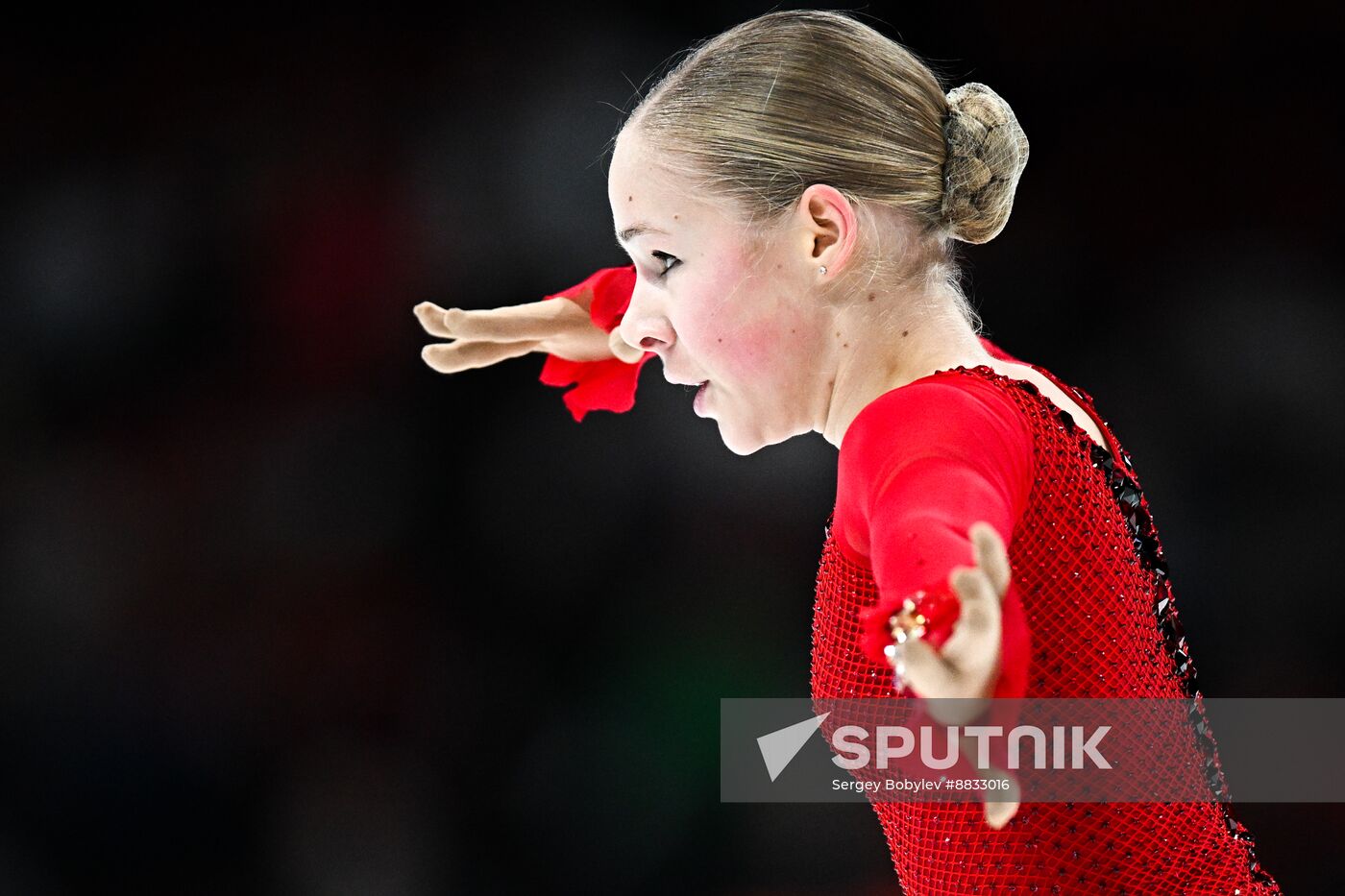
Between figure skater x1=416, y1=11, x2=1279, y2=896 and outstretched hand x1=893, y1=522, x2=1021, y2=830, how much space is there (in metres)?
0.23

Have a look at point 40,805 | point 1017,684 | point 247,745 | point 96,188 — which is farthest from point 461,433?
point 1017,684

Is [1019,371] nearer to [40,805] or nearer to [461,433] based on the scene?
[461,433]

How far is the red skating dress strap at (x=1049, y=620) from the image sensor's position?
3.36 ft

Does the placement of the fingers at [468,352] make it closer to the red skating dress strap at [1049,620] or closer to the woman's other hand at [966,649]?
the red skating dress strap at [1049,620]

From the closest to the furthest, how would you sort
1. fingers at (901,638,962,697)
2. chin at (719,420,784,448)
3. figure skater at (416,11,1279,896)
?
1. fingers at (901,638,962,697)
2. figure skater at (416,11,1279,896)
3. chin at (719,420,784,448)

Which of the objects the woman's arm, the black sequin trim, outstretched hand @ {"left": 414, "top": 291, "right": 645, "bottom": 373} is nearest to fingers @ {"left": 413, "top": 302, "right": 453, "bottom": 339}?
outstretched hand @ {"left": 414, "top": 291, "right": 645, "bottom": 373}

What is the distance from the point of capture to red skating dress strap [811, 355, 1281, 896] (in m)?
1.02

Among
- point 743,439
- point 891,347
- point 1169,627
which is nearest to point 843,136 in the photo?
point 891,347

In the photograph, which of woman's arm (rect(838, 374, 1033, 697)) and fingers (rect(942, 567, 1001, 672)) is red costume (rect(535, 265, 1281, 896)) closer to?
woman's arm (rect(838, 374, 1033, 697))

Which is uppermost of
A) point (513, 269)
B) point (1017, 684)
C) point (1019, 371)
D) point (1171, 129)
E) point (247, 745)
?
point (1171, 129)

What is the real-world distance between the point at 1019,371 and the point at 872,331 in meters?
0.14

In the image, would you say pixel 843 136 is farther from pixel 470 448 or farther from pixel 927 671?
pixel 470 448

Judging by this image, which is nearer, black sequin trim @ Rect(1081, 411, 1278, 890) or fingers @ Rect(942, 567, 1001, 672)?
fingers @ Rect(942, 567, 1001, 672)

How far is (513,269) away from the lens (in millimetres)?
2926
